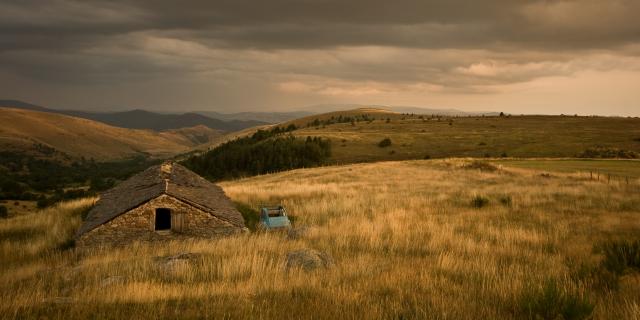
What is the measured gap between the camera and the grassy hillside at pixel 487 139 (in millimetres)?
62312

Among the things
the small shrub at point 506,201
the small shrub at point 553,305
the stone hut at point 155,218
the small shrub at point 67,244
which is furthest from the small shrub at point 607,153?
the small shrub at point 67,244

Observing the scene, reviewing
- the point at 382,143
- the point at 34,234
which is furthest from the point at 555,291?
the point at 382,143

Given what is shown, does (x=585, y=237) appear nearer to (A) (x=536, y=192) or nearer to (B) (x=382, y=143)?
(A) (x=536, y=192)

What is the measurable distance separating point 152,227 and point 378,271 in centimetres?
1205

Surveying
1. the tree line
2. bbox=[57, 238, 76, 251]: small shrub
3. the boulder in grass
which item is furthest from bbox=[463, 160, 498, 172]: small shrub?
the tree line

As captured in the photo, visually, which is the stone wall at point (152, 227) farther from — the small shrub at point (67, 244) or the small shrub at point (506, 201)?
the small shrub at point (506, 201)

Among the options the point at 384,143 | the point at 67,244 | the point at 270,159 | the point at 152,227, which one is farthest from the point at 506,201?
the point at 270,159

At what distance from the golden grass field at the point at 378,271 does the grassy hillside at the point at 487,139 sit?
4905 centimetres

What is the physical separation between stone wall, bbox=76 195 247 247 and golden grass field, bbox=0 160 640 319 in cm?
118

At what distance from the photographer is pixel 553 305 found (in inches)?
200

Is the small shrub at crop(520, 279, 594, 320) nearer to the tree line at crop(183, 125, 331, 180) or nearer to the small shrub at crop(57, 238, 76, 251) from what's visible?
the small shrub at crop(57, 238, 76, 251)

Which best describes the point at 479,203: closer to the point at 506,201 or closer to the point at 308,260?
the point at 506,201

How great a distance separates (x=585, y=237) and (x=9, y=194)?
124m

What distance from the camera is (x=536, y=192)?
20.5 meters
